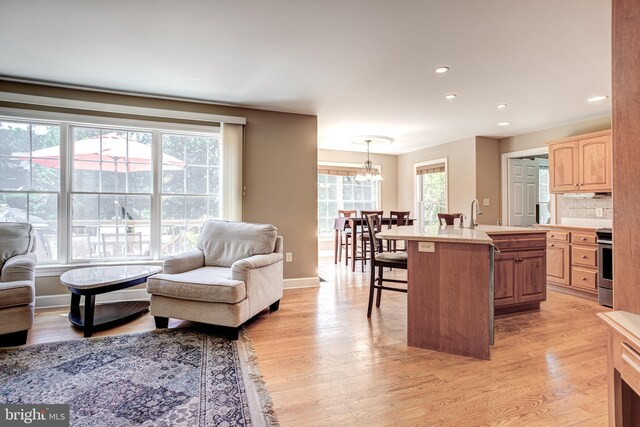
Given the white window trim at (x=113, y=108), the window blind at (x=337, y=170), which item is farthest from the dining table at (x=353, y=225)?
the white window trim at (x=113, y=108)

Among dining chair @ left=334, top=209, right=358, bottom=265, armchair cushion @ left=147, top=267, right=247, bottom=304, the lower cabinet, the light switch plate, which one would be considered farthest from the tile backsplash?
armchair cushion @ left=147, top=267, right=247, bottom=304

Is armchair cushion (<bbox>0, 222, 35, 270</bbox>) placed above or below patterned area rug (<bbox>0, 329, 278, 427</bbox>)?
above

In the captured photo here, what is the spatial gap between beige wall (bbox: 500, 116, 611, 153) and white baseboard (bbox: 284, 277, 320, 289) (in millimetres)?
4189

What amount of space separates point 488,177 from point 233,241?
467cm

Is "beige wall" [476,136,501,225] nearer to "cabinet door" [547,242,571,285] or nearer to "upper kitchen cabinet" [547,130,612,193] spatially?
"upper kitchen cabinet" [547,130,612,193]

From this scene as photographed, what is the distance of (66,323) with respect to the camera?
2961 mm

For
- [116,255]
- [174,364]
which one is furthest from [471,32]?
[116,255]

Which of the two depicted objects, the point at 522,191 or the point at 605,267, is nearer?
the point at 605,267

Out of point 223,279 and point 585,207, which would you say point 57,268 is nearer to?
point 223,279

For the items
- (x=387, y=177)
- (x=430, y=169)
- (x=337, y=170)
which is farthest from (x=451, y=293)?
(x=387, y=177)

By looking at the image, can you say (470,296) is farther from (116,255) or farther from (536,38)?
(116,255)

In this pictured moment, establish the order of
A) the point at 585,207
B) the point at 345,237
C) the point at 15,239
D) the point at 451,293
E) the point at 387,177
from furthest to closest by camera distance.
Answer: the point at 387,177, the point at 345,237, the point at 585,207, the point at 15,239, the point at 451,293

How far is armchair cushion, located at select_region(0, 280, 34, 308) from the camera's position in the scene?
7.87ft

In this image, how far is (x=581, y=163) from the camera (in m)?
4.18
